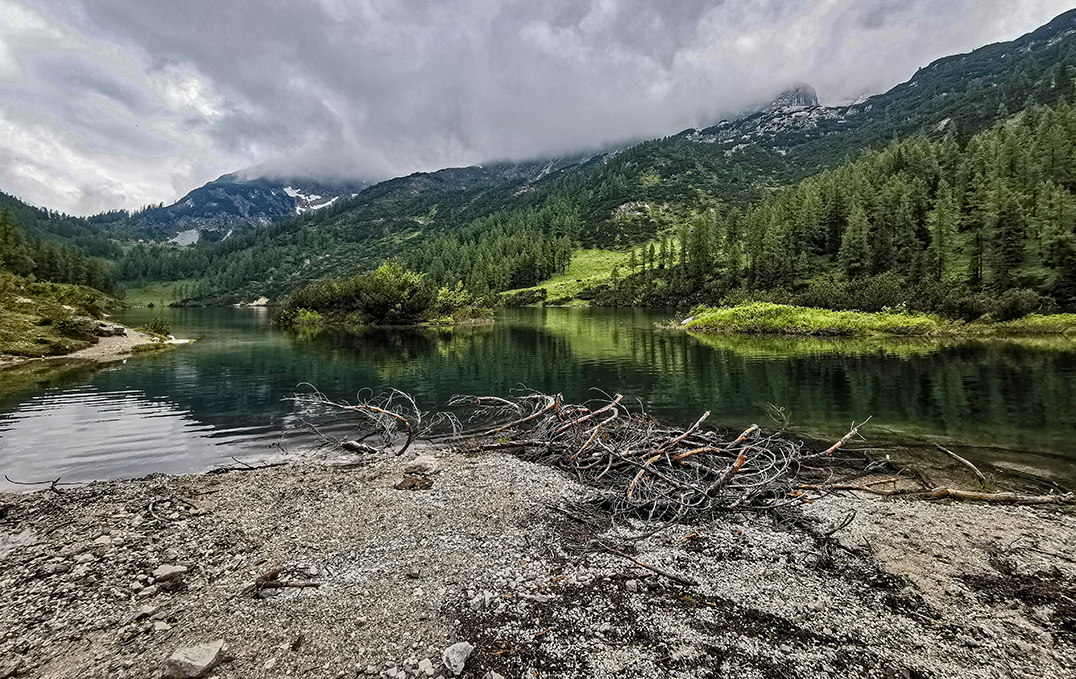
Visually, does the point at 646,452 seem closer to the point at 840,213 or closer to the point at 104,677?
the point at 104,677

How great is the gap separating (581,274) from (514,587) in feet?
566

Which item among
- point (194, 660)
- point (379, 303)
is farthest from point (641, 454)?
point (379, 303)

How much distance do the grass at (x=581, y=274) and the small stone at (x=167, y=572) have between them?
142 metres

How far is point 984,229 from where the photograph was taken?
68.4m

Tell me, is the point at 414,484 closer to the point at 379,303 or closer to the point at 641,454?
the point at 641,454

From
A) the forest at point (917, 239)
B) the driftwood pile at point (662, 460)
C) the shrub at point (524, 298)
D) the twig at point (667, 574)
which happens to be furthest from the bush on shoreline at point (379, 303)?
the twig at point (667, 574)

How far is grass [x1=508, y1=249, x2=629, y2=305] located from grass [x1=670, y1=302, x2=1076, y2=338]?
85.4 m

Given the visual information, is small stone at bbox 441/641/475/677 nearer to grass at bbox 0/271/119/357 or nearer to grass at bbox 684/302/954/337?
grass at bbox 0/271/119/357

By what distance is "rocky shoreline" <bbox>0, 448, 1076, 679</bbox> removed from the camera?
6.21m

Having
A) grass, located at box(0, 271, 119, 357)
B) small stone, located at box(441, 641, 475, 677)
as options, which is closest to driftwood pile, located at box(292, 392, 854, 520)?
small stone, located at box(441, 641, 475, 677)

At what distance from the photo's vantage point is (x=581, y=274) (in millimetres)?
177125

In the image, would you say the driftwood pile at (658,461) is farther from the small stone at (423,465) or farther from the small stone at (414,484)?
the small stone at (414,484)

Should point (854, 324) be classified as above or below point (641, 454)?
above

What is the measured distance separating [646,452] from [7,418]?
26119 mm
